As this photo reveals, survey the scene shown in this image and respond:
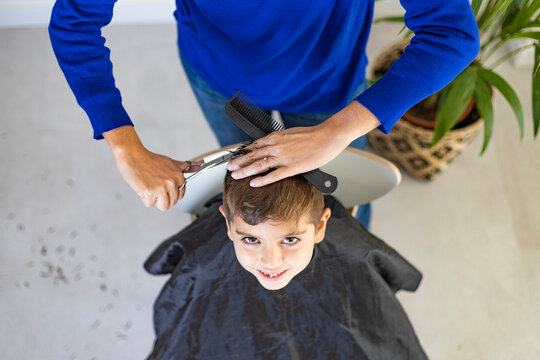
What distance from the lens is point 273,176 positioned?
831mm

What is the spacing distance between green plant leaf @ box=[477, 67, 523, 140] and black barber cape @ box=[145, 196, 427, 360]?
1.83 feet

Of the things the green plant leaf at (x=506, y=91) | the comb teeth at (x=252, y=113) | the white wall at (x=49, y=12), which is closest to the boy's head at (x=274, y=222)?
the comb teeth at (x=252, y=113)

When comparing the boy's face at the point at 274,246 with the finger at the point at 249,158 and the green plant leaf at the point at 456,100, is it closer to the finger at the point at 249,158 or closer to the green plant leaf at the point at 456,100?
Result: the finger at the point at 249,158

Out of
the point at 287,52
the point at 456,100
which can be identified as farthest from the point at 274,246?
the point at 456,100

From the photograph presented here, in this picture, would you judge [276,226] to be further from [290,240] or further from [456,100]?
[456,100]

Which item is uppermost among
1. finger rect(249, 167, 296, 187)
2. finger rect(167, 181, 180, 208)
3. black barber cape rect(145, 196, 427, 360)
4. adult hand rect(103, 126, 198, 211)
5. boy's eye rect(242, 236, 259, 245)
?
adult hand rect(103, 126, 198, 211)

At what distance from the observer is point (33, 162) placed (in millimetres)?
2016

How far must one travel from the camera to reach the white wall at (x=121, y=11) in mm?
2178

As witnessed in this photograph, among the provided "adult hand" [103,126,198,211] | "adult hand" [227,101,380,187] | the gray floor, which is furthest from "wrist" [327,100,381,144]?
the gray floor

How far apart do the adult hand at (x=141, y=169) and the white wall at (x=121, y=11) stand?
1.46 metres

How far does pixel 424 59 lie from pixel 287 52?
0.29 metres

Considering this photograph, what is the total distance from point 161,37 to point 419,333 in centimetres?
166

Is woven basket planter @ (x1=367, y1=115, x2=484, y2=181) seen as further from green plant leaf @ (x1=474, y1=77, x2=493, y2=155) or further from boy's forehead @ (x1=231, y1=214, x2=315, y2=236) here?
boy's forehead @ (x1=231, y1=214, x2=315, y2=236)

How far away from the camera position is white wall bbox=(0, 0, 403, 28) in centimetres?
218
